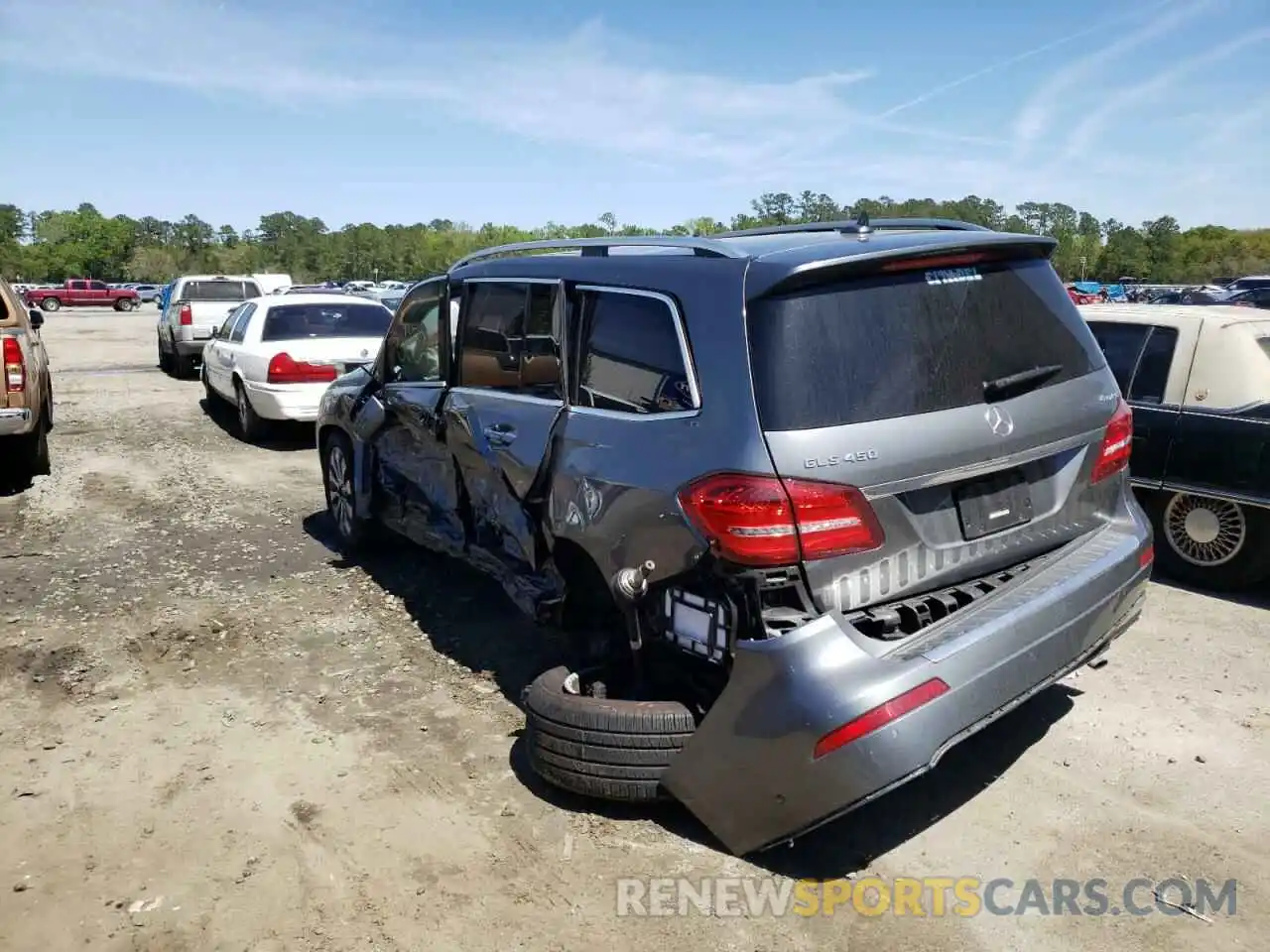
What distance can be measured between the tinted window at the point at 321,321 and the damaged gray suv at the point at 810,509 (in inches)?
308

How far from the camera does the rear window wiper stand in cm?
328

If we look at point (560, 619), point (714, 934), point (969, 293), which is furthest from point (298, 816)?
point (969, 293)

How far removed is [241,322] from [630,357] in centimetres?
988

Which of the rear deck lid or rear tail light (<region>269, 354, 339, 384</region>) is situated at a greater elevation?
the rear deck lid

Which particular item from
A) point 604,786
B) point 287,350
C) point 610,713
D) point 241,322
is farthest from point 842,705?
point 241,322

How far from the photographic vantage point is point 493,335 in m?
4.64

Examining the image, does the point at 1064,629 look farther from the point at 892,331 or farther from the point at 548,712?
the point at 548,712

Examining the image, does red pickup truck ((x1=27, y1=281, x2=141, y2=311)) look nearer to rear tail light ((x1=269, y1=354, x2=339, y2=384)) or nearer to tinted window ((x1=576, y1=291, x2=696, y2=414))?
rear tail light ((x1=269, y1=354, x2=339, y2=384))

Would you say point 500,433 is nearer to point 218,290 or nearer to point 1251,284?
point 218,290

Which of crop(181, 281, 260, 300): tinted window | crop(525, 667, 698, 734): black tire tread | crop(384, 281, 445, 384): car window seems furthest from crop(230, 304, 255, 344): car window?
crop(525, 667, 698, 734): black tire tread

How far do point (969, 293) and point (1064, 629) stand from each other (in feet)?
3.78

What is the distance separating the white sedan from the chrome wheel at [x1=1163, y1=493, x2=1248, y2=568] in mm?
7536

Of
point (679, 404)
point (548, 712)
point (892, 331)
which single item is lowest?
point (548, 712)

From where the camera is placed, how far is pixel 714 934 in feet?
9.51
